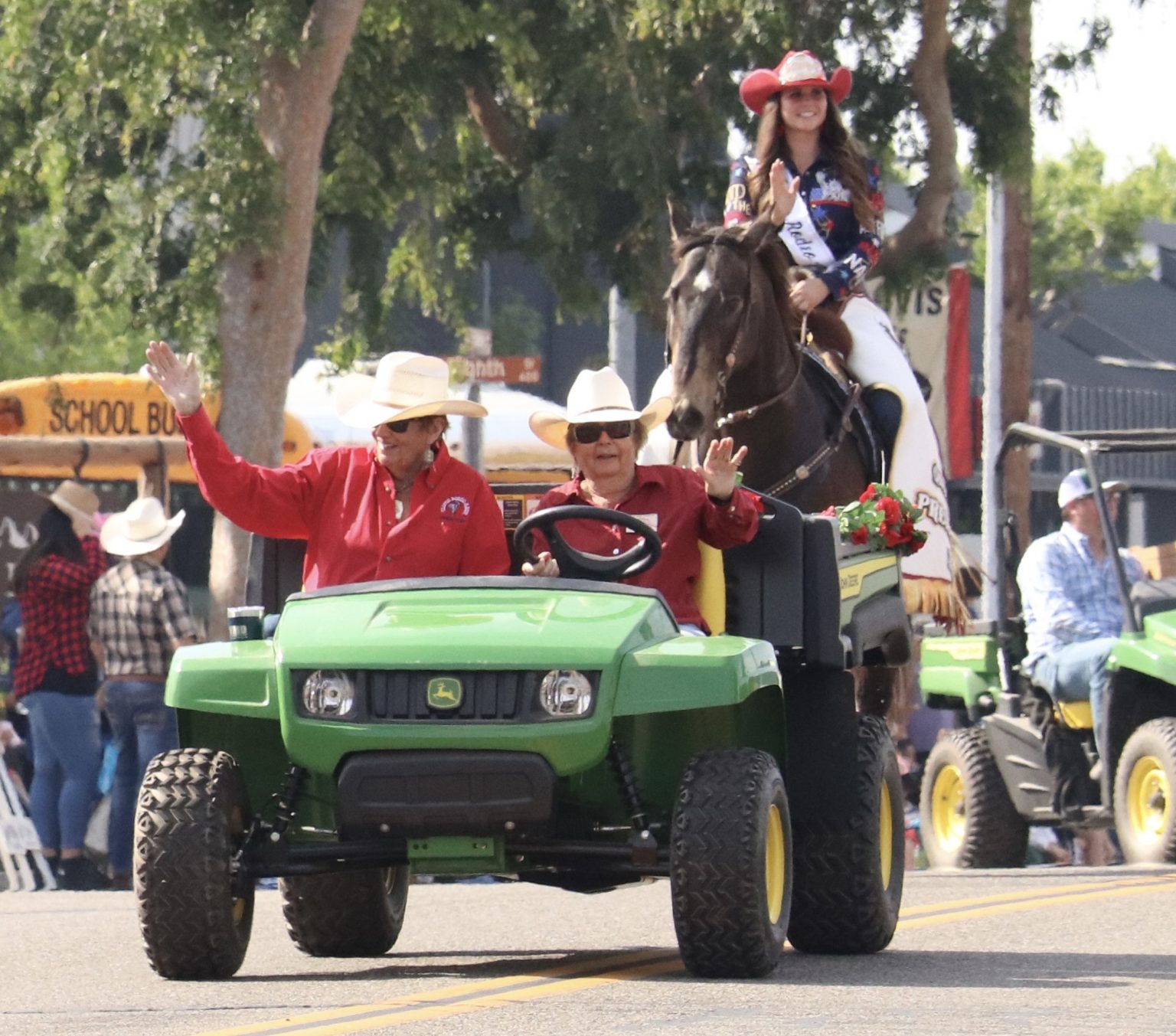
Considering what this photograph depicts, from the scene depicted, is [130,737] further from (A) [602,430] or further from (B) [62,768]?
(A) [602,430]

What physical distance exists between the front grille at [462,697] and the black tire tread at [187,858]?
1.57ft

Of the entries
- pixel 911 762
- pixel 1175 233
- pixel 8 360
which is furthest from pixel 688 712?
pixel 1175 233

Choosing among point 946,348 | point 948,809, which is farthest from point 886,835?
point 946,348

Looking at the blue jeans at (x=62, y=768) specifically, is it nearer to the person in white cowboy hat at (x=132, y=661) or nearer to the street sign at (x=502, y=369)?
the person in white cowboy hat at (x=132, y=661)

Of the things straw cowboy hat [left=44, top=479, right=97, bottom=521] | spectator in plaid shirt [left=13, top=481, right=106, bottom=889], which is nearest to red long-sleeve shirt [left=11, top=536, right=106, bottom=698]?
spectator in plaid shirt [left=13, top=481, right=106, bottom=889]

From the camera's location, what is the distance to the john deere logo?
8.02 metres

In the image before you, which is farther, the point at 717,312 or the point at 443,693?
the point at 717,312

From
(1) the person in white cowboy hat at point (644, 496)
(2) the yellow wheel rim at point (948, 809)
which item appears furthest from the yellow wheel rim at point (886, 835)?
(2) the yellow wheel rim at point (948, 809)

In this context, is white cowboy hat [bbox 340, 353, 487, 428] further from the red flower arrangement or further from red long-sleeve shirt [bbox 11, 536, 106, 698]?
red long-sleeve shirt [bbox 11, 536, 106, 698]

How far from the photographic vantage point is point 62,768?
15.7 m

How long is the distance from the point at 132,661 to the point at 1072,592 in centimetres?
468

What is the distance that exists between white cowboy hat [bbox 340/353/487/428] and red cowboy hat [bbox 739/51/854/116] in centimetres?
470

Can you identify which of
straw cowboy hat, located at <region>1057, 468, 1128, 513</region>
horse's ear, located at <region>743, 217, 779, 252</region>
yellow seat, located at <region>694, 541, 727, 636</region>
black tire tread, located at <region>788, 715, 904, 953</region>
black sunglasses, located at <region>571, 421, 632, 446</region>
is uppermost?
horse's ear, located at <region>743, 217, 779, 252</region>

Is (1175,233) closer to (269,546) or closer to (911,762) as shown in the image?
(911,762)
